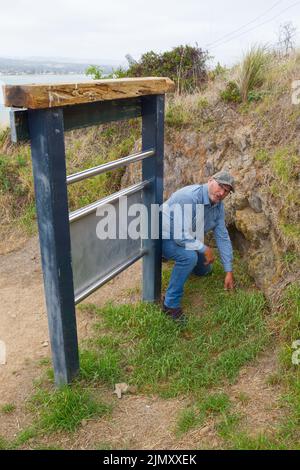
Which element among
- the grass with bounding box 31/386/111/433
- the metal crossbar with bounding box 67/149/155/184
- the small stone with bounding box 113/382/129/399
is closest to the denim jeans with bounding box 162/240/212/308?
the metal crossbar with bounding box 67/149/155/184

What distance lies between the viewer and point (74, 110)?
292 cm

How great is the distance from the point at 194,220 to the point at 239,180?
767 millimetres

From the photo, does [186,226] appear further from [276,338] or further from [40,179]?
[40,179]

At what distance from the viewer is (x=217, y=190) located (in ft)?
13.1

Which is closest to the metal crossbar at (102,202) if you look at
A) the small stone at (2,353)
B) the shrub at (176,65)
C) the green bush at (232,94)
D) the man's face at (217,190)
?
the man's face at (217,190)

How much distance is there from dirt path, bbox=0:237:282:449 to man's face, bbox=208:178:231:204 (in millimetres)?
1341

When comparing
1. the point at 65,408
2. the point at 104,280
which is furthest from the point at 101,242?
the point at 65,408

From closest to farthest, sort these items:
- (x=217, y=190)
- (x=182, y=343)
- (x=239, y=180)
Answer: (x=182, y=343) < (x=217, y=190) < (x=239, y=180)

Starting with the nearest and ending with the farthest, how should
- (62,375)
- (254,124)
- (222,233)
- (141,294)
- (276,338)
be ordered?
(62,375)
(276,338)
(222,233)
(141,294)
(254,124)

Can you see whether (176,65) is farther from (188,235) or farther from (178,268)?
(178,268)

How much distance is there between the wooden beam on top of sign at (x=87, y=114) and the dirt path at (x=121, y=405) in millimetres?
1869

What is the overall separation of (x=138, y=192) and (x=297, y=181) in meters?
1.43

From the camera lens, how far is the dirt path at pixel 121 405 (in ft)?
9.45
